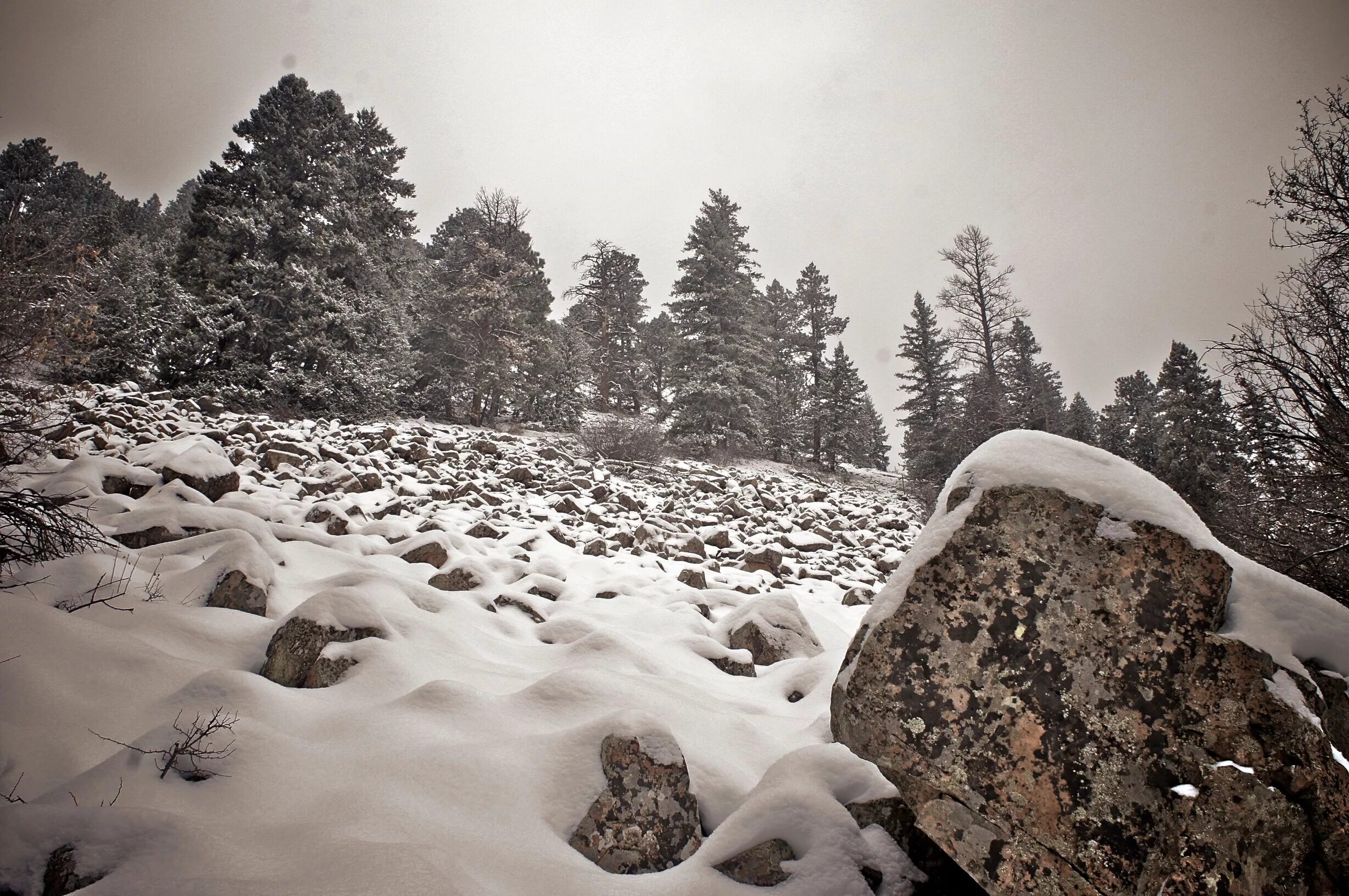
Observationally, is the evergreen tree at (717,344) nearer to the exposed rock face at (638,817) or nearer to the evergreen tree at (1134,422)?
the evergreen tree at (1134,422)

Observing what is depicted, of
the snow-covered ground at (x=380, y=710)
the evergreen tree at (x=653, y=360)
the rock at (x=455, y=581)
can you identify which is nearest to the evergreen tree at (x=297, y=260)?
the snow-covered ground at (x=380, y=710)

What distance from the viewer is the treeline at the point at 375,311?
1196 centimetres

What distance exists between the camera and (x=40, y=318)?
5949mm

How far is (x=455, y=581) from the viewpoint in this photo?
4820 mm

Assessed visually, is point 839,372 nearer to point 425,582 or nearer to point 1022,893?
point 425,582

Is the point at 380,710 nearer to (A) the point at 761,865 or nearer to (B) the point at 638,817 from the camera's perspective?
(B) the point at 638,817

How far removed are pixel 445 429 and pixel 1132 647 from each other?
621 inches

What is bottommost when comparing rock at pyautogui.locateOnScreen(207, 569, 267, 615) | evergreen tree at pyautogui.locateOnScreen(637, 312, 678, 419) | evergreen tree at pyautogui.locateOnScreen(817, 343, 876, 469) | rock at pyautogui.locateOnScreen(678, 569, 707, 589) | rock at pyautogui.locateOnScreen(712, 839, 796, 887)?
rock at pyautogui.locateOnScreen(712, 839, 796, 887)

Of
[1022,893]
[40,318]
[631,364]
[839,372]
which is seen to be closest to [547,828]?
[1022,893]

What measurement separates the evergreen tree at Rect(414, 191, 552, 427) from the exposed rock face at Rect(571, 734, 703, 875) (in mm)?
17059

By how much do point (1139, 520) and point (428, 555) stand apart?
18.0 feet

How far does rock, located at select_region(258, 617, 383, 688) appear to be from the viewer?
285 cm

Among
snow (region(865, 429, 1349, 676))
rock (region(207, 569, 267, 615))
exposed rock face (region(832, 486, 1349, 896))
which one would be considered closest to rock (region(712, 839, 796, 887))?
exposed rock face (region(832, 486, 1349, 896))

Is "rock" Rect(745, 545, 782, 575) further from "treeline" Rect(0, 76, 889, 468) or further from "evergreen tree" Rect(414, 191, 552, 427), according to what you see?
"evergreen tree" Rect(414, 191, 552, 427)
